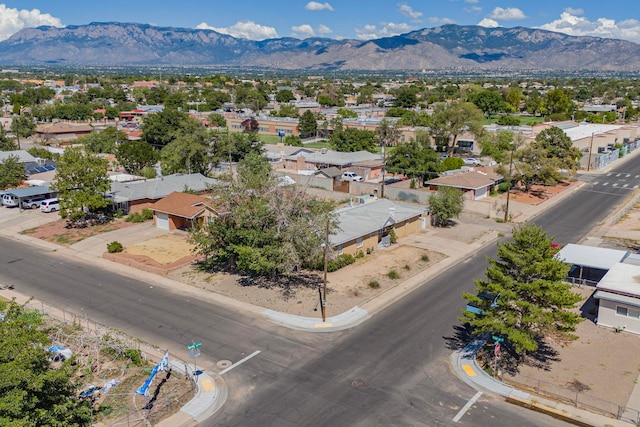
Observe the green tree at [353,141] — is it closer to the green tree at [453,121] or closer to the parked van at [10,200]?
the green tree at [453,121]

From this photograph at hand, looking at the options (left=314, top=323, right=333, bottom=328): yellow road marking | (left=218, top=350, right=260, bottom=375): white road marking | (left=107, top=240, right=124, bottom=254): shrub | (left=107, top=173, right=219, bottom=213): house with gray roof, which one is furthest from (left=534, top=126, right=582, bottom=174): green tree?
(left=218, top=350, right=260, bottom=375): white road marking

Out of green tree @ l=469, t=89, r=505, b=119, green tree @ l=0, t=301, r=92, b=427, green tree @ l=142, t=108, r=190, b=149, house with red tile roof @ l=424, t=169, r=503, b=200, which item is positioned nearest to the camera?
green tree @ l=0, t=301, r=92, b=427

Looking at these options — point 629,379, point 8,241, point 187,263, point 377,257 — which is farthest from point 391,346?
point 8,241

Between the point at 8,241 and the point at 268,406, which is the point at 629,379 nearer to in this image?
Result: the point at 268,406

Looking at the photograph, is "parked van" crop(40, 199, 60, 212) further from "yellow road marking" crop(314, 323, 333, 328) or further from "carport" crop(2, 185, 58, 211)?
"yellow road marking" crop(314, 323, 333, 328)

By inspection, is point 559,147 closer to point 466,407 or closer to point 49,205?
point 466,407

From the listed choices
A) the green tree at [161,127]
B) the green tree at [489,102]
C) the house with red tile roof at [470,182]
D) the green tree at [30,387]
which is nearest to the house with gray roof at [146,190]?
the house with red tile roof at [470,182]
